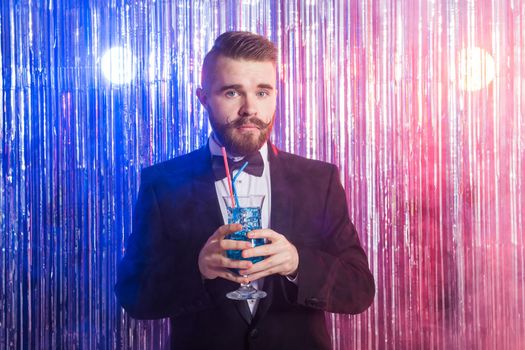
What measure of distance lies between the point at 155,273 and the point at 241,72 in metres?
0.95

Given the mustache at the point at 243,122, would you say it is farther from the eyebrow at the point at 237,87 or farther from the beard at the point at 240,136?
the eyebrow at the point at 237,87

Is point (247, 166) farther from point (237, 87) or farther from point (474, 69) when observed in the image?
point (474, 69)

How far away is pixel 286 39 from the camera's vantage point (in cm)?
255

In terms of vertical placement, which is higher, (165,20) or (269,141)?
(165,20)

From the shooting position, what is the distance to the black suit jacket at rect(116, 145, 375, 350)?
6.63 feet

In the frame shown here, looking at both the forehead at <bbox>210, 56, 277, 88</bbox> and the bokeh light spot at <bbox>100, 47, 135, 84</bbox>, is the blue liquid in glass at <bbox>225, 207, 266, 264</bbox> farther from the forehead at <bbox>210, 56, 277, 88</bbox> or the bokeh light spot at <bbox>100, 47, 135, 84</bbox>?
the bokeh light spot at <bbox>100, 47, 135, 84</bbox>

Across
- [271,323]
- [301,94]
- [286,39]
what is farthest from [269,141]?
[271,323]

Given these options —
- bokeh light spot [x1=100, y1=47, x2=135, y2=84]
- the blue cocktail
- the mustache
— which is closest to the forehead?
the mustache

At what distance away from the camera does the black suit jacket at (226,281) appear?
2020 mm

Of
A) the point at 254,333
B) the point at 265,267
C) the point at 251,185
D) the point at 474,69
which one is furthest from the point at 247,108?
the point at 474,69

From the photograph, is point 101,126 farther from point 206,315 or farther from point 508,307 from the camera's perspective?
point 508,307

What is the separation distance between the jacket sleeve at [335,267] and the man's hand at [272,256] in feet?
0.19

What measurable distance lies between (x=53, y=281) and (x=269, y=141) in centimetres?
131

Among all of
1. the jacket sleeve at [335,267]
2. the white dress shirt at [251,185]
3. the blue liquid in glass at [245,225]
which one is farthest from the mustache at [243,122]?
the blue liquid in glass at [245,225]
